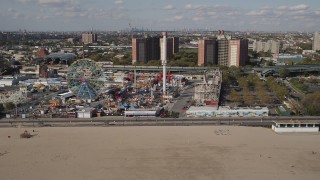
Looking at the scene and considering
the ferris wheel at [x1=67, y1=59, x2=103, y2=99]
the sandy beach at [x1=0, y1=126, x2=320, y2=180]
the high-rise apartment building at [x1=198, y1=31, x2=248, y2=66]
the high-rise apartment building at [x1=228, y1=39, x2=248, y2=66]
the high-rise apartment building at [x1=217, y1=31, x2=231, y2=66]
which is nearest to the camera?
the sandy beach at [x1=0, y1=126, x2=320, y2=180]

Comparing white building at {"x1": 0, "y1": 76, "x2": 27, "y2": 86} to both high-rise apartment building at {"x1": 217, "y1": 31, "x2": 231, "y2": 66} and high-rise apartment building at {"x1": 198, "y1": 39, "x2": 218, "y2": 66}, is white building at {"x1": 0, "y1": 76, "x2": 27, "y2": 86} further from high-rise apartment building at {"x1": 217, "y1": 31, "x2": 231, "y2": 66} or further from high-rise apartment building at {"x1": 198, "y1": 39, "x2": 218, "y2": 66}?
high-rise apartment building at {"x1": 217, "y1": 31, "x2": 231, "y2": 66}

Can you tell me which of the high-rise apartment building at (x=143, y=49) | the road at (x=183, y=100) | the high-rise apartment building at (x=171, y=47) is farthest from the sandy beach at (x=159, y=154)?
the high-rise apartment building at (x=171, y=47)

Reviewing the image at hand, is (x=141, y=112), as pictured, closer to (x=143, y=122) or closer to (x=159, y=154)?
(x=143, y=122)

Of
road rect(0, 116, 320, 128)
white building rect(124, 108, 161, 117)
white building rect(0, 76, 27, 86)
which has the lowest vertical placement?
road rect(0, 116, 320, 128)

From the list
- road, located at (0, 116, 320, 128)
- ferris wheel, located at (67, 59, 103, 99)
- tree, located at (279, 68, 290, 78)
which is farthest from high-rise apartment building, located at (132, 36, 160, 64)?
road, located at (0, 116, 320, 128)

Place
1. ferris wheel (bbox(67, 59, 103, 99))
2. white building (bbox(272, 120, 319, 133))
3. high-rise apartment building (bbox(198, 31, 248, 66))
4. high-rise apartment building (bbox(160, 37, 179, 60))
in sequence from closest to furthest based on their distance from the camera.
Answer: white building (bbox(272, 120, 319, 133)), ferris wheel (bbox(67, 59, 103, 99)), high-rise apartment building (bbox(198, 31, 248, 66)), high-rise apartment building (bbox(160, 37, 179, 60))

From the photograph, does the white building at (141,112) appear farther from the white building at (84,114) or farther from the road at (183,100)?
the white building at (84,114)

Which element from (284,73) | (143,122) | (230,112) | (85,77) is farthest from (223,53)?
(143,122)
